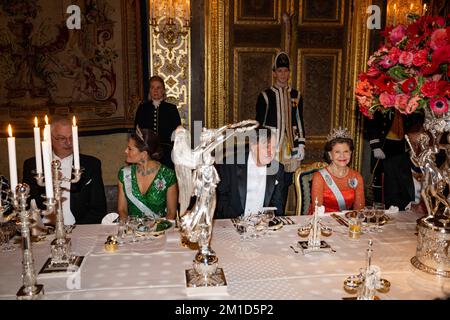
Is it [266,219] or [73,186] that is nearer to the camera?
[266,219]

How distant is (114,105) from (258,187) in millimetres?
3149

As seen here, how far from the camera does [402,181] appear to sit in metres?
3.62

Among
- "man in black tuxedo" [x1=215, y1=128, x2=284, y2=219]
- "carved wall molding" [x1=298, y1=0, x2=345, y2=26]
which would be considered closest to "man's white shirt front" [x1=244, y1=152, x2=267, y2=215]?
"man in black tuxedo" [x1=215, y1=128, x2=284, y2=219]

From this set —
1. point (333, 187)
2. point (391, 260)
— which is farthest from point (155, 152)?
point (391, 260)

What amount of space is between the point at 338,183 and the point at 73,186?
1997mm

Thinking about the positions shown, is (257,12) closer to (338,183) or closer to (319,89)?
(319,89)

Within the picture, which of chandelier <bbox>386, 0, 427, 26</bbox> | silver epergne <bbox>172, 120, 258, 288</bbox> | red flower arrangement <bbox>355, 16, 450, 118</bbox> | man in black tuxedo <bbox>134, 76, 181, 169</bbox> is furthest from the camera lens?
chandelier <bbox>386, 0, 427, 26</bbox>

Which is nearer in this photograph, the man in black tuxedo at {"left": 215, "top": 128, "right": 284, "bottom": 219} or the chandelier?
the man in black tuxedo at {"left": 215, "top": 128, "right": 284, "bottom": 219}

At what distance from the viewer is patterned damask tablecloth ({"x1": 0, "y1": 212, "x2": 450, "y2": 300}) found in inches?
75.9

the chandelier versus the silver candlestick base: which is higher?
the chandelier

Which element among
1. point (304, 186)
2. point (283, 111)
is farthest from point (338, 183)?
point (283, 111)

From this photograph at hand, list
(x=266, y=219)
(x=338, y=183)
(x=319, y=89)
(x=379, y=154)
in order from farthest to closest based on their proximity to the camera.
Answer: (x=319, y=89)
(x=379, y=154)
(x=338, y=183)
(x=266, y=219)

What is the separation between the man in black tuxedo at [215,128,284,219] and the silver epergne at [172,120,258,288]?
1.36 m

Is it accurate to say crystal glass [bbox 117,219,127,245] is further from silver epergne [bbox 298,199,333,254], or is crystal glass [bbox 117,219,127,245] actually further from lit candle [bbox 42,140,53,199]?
silver epergne [bbox 298,199,333,254]
